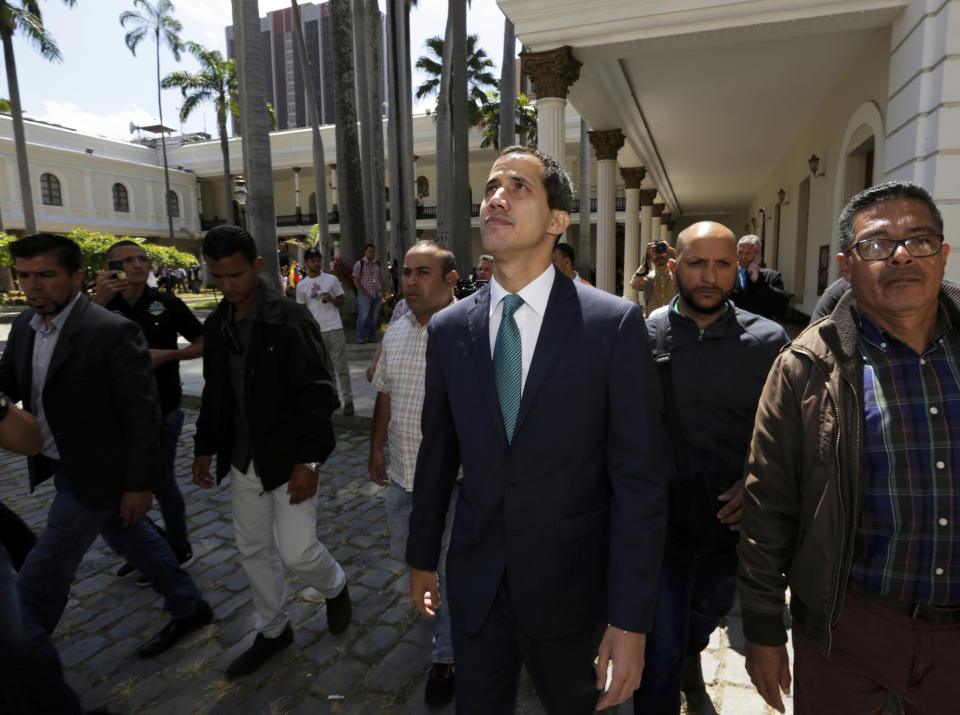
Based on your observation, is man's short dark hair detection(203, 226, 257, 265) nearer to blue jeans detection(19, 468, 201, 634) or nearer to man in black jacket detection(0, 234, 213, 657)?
man in black jacket detection(0, 234, 213, 657)

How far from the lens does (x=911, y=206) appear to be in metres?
1.56

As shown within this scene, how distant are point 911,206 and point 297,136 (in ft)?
146

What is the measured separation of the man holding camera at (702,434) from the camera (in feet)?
6.98

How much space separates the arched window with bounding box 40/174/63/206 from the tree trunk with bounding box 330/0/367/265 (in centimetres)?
3609

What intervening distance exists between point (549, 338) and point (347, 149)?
13.3 metres

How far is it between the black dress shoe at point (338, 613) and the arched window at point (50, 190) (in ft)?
154

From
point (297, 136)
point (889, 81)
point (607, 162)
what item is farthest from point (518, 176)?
point (297, 136)

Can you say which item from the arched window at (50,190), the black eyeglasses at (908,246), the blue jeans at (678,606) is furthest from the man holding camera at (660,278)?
the arched window at (50,190)

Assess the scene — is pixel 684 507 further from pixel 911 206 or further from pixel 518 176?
pixel 518 176

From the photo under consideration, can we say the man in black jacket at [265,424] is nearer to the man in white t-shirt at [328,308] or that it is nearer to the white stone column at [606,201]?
the man in white t-shirt at [328,308]

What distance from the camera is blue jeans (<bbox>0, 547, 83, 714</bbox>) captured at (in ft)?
6.63

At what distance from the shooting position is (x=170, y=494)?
375cm

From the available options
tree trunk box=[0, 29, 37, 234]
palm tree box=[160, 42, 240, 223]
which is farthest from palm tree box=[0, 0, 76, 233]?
palm tree box=[160, 42, 240, 223]

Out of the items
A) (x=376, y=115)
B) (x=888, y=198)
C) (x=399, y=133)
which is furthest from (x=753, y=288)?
(x=376, y=115)
